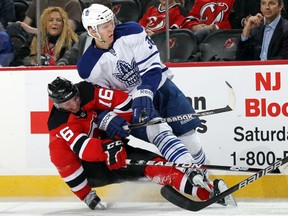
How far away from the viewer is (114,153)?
4621 mm

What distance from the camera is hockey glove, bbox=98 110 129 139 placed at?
471 centimetres

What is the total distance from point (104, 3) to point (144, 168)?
1.04 metres

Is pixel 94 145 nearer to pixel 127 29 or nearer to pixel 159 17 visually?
pixel 127 29

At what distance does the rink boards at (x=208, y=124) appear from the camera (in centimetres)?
507

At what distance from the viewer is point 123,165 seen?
468 centimetres

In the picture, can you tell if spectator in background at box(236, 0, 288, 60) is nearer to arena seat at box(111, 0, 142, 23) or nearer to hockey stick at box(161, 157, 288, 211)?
arena seat at box(111, 0, 142, 23)

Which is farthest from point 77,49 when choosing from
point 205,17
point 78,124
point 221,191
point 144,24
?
point 221,191

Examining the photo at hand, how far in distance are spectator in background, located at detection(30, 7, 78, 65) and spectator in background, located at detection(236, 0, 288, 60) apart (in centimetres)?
101

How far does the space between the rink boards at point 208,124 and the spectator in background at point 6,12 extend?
354 mm

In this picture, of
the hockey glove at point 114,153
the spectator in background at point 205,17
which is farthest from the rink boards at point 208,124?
the hockey glove at point 114,153

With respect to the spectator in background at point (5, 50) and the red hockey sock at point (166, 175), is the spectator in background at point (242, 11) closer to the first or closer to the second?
the red hockey sock at point (166, 175)

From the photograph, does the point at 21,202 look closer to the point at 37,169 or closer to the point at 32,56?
the point at 37,169

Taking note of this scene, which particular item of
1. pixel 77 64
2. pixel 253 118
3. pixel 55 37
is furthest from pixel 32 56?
pixel 253 118

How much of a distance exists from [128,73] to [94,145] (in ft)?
1.53
